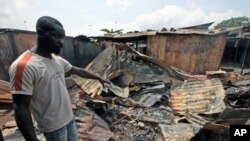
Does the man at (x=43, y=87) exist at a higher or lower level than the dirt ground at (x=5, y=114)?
higher

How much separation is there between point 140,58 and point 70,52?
3.04 meters

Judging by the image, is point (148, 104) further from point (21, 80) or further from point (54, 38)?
point (21, 80)

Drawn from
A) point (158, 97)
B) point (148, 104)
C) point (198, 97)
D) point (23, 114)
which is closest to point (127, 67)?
point (158, 97)

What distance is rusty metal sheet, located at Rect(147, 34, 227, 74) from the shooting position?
9.27m

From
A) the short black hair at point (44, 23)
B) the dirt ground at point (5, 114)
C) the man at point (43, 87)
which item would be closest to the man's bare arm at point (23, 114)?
the man at point (43, 87)

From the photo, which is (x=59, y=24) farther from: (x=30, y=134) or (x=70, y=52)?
(x=70, y=52)

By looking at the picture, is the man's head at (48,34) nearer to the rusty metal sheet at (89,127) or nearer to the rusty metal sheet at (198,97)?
the rusty metal sheet at (89,127)

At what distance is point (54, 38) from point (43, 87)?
0.39 m

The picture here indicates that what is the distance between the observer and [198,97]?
589 centimetres

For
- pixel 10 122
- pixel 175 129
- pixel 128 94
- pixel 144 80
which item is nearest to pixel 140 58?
pixel 144 80

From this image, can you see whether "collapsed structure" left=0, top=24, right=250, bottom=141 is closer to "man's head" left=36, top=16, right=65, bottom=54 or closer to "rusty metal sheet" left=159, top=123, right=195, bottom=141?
"rusty metal sheet" left=159, top=123, right=195, bottom=141

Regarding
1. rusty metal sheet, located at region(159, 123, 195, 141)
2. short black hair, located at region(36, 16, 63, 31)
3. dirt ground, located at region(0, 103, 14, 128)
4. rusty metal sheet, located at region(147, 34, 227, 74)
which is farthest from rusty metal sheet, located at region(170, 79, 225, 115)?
short black hair, located at region(36, 16, 63, 31)

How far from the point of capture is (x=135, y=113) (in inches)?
216

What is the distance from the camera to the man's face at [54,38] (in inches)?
72.9
